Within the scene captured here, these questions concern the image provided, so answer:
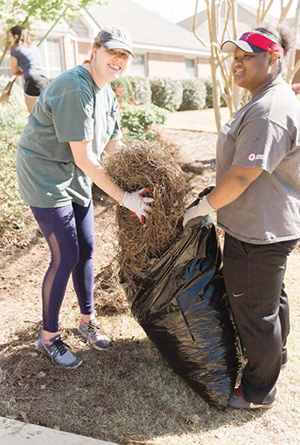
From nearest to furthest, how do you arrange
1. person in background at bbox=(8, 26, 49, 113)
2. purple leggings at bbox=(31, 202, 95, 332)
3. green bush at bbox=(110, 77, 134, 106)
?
purple leggings at bbox=(31, 202, 95, 332) < person in background at bbox=(8, 26, 49, 113) < green bush at bbox=(110, 77, 134, 106)

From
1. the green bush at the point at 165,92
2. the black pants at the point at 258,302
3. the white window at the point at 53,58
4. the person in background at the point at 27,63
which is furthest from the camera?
the white window at the point at 53,58

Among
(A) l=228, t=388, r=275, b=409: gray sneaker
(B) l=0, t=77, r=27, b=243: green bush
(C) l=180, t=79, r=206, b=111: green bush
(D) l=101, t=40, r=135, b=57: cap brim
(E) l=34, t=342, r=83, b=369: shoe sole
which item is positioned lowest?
(C) l=180, t=79, r=206, b=111: green bush

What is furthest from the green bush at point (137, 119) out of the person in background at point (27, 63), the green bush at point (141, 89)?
the green bush at point (141, 89)

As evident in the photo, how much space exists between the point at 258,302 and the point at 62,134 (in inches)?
47.5

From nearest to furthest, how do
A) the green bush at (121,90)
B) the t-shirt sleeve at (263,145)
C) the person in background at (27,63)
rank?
the t-shirt sleeve at (263,145)
the person in background at (27,63)
the green bush at (121,90)

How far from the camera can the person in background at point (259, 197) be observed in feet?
5.67

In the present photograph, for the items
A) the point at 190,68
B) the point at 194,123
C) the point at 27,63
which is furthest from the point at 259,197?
the point at 190,68

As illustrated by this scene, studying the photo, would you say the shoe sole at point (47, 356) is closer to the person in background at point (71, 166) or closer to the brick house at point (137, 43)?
the person in background at point (71, 166)

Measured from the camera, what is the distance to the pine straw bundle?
2064mm

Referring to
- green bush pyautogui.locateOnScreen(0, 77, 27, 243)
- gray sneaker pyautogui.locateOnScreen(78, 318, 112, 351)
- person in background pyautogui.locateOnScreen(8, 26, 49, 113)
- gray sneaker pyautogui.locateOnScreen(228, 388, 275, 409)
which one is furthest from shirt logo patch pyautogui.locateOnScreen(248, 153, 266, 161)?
person in background pyautogui.locateOnScreen(8, 26, 49, 113)

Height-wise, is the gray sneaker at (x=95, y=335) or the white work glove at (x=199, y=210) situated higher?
the white work glove at (x=199, y=210)

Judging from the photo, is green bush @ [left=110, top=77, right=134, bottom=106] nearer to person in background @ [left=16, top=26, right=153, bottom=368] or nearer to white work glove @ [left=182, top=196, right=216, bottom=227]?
person in background @ [left=16, top=26, right=153, bottom=368]

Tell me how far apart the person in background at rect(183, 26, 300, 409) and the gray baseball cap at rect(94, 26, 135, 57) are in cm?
47

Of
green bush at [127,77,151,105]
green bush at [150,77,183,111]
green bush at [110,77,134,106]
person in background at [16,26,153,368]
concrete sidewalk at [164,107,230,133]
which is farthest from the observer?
green bush at [150,77,183,111]
